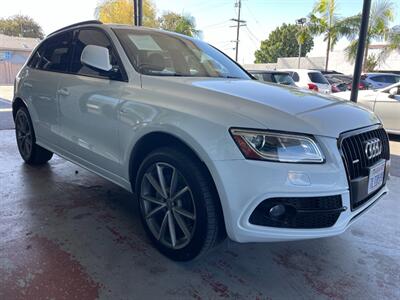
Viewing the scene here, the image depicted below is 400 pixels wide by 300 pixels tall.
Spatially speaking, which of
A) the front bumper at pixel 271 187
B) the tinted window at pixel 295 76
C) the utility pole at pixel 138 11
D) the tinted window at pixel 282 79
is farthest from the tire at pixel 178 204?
the tinted window at pixel 295 76

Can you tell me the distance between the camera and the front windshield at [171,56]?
282cm

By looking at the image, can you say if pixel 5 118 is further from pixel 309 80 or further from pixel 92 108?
pixel 309 80

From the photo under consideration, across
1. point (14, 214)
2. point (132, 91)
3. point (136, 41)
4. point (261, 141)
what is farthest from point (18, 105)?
point (261, 141)

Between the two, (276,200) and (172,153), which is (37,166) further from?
(276,200)

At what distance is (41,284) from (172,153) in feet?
3.73

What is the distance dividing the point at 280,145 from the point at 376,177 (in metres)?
0.86

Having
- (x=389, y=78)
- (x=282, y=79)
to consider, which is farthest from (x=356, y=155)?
(x=389, y=78)

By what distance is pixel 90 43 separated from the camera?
3.23 meters

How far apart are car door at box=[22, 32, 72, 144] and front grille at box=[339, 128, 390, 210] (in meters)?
2.70

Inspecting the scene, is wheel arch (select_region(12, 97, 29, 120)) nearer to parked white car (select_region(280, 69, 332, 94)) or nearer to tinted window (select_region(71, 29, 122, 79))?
tinted window (select_region(71, 29, 122, 79))

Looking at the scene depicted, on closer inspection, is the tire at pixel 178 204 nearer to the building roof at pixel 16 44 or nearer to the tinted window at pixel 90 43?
the tinted window at pixel 90 43

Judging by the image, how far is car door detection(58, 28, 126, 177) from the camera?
2756 mm

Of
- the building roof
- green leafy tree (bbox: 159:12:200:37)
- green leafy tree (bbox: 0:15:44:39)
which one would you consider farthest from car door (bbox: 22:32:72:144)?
green leafy tree (bbox: 0:15:44:39)

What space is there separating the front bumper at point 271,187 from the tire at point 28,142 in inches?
122
